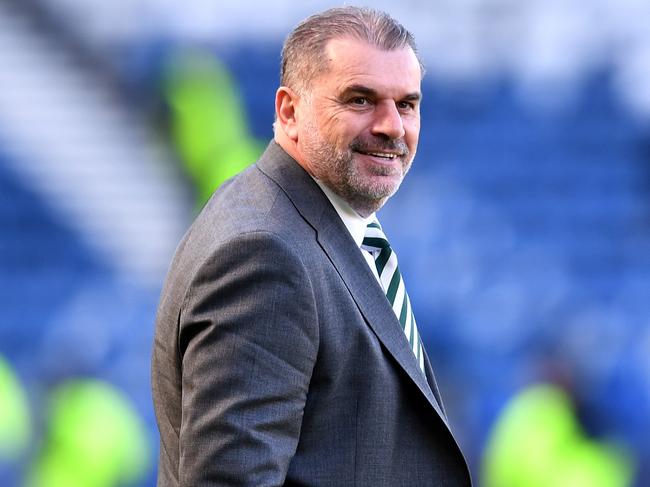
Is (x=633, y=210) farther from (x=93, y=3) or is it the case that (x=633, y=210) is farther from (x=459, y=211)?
(x=93, y=3)

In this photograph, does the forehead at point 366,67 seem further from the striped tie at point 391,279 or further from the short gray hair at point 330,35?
the striped tie at point 391,279

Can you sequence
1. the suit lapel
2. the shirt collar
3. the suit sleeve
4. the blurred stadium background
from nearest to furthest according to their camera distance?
the suit sleeve, the suit lapel, the shirt collar, the blurred stadium background

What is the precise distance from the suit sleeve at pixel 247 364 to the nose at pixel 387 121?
29cm

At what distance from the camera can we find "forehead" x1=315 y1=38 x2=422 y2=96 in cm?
186

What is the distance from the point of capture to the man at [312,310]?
64.9 inches

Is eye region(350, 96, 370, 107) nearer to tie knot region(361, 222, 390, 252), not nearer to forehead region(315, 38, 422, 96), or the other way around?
forehead region(315, 38, 422, 96)

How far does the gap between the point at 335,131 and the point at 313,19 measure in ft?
0.71

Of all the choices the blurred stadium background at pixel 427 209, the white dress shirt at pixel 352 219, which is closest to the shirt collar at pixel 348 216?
the white dress shirt at pixel 352 219

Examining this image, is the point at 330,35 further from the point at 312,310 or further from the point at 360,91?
the point at 312,310

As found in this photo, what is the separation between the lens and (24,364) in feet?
14.5

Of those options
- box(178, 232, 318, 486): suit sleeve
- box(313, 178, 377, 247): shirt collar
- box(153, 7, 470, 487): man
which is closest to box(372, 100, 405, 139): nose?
box(153, 7, 470, 487): man

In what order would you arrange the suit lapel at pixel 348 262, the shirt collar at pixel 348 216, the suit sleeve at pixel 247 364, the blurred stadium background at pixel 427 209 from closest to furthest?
the suit sleeve at pixel 247 364, the suit lapel at pixel 348 262, the shirt collar at pixel 348 216, the blurred stadium background at pixel 427 209

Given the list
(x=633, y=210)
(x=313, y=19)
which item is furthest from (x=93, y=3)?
(x=313, y=19)

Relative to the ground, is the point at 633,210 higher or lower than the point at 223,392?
higher
